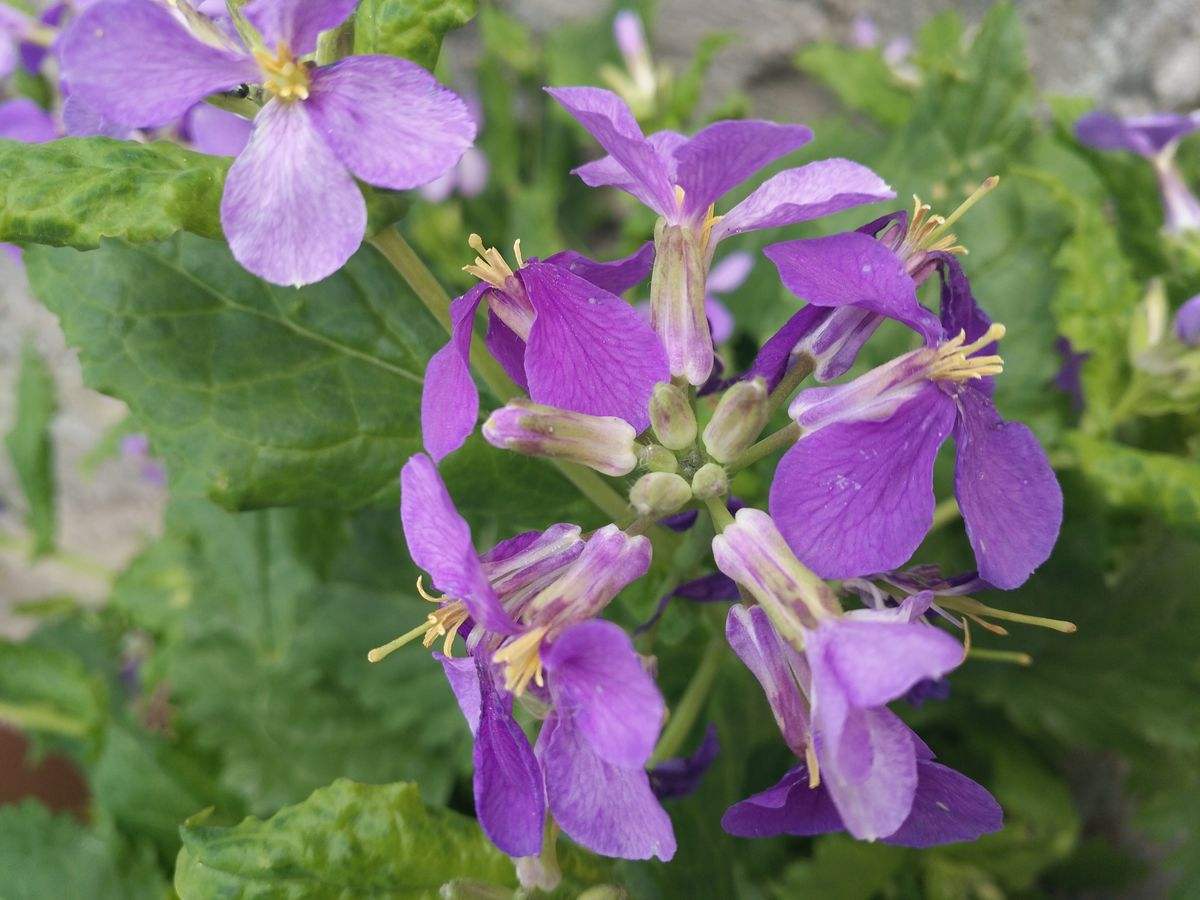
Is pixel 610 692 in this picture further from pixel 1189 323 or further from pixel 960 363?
pixel 1189 323

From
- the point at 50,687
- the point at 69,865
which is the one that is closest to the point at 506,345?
the point at 69,865

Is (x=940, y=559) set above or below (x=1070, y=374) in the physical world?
below

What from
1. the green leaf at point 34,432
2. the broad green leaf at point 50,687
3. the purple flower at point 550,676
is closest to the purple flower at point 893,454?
the purple flower at point 550,676

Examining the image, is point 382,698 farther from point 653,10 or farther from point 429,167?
point 653,10

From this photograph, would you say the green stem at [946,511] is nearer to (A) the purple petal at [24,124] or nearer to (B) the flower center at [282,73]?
(B) the flower center at [282,73]

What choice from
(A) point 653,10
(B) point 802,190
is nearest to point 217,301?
(B) point 802,190
